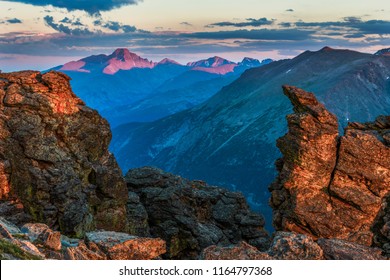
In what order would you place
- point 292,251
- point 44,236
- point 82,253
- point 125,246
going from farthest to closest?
point 125,246
point 292,251
point 44,236
point 82,253

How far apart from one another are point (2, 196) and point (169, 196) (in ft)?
93.7

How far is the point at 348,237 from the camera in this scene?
54.8 meters

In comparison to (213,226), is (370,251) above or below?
above

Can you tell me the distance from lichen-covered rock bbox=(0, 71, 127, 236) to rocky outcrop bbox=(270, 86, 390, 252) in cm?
Answer: 2723

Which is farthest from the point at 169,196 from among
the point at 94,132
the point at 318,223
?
the point at 318,223

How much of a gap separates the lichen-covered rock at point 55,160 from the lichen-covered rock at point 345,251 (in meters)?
33.7

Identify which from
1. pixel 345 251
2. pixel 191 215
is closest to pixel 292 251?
pixel 345 251

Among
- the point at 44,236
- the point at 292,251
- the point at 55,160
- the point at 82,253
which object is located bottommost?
the point at 292,251

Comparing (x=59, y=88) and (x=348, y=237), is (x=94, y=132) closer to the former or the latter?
(x=59, y=88)

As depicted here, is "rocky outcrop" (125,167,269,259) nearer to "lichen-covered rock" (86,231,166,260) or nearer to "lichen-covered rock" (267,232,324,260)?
"lichen-covered rock" (86,231,166,260)

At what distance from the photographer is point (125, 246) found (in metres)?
40.5

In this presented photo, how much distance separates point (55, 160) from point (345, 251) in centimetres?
4029

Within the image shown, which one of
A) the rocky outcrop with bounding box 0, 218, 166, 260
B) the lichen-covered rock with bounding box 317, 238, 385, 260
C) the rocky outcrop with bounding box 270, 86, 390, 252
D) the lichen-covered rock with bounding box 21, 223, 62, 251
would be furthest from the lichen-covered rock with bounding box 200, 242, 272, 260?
the rocky outcrop with bounding box 270, 86, 390, 252

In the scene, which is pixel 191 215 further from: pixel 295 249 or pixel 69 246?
pixel 295 249
